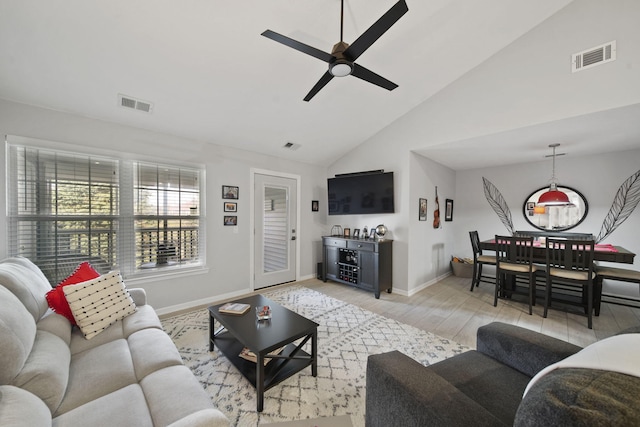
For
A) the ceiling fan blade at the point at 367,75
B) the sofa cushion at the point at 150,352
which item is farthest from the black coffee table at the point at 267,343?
the ceiling fan blade at the point at 367,75

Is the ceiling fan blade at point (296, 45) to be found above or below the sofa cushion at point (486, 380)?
above

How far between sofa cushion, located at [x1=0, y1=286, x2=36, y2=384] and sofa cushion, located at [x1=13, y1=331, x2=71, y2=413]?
0.03m

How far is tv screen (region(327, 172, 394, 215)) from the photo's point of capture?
4.12 metres

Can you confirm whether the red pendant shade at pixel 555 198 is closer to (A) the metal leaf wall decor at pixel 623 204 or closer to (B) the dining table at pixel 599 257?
(B) the dining table at pixel 599 257

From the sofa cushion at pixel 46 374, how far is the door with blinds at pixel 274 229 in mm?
2832

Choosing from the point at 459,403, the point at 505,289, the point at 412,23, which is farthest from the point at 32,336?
the point at 505,289

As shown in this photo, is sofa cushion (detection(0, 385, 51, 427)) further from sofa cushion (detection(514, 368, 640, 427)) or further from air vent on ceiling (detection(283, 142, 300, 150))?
air vent on ceiling (detection(283, 142, 300, 150))

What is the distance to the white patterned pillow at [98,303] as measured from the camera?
181 centimetres

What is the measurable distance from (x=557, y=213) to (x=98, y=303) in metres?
6.34

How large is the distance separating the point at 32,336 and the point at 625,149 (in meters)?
6.78

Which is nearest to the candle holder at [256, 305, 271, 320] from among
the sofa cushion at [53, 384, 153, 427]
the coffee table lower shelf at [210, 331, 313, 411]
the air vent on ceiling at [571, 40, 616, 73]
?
the coffee table lower shelf at [210, 331, 313, 411]

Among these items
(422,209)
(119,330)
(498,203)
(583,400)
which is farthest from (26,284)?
(498,203)

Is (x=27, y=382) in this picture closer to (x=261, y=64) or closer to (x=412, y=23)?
(x=261, y=64)

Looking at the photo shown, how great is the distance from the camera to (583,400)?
572mm
